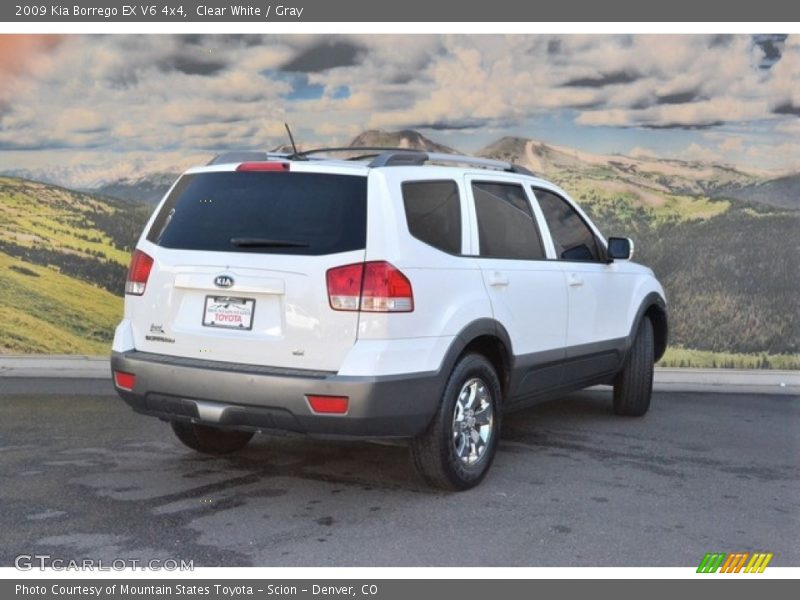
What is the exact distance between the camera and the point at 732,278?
32.2 ft

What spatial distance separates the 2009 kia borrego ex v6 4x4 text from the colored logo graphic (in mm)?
1424

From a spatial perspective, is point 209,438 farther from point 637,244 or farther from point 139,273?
point 637,244

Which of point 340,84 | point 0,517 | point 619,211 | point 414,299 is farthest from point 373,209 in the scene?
point 619,211

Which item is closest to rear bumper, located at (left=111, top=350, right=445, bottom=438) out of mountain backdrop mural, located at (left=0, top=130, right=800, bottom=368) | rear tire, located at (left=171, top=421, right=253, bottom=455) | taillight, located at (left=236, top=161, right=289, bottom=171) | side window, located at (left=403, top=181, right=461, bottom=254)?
side window, located at (left=403, top=181, right=461, bottom=254)

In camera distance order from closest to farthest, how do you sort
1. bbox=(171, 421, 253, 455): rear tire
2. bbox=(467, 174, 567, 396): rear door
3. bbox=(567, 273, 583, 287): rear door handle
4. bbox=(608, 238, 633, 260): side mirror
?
bbox=(467, 174, 567, 396): rear door
bbox=(171, 421, 253, 455): rear tire
bbox=(567, 273, 583, 287): rear door handle
bbox=(608, 238, 633, 260): side mirror

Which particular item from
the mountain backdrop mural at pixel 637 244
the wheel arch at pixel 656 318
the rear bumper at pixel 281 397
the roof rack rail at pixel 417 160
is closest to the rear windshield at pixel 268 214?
the roof rack rail at pixel 417 160

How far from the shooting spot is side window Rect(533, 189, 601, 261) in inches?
254

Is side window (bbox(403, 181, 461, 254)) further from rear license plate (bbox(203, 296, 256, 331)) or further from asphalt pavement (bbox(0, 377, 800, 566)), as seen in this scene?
asphalt pavement (bbox(0, 377, 800, 566))

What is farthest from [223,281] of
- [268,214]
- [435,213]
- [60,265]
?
[60,265]

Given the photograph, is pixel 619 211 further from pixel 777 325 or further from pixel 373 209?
pixel 373 209

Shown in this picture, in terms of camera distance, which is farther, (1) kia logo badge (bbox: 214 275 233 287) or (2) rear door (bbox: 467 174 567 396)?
(2) rear door (bbox: 467 174 567 396)

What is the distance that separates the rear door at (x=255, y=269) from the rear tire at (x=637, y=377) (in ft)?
11.1

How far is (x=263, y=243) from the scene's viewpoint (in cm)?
491

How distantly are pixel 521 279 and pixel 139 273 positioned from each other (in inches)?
88.8
